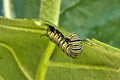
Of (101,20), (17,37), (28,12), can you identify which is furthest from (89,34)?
(17,37)

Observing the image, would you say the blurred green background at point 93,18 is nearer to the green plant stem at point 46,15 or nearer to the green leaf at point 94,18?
the green leaf at point 94,18

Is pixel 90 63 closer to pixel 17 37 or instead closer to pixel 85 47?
pixel 85 47

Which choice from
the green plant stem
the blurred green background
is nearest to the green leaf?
the blurred green background

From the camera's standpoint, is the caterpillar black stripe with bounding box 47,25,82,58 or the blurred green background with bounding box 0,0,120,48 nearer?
the caterpillar black stripe with bounding box 47,25,82,58

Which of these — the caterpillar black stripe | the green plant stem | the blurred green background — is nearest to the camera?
the caterpillar black stripe

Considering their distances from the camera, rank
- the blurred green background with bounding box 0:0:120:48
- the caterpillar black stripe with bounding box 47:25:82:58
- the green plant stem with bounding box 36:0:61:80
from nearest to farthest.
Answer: the caterpillar black stripe with bounding box 47:25:82:58, the green plant stem with bounding box 36:0:61:80, the blurred green background with bounding box 0:0:120:48

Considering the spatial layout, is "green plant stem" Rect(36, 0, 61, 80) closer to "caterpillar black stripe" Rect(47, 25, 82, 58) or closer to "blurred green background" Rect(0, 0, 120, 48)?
"caterpillar black stripe" Rect(47, 25, 82, 58)

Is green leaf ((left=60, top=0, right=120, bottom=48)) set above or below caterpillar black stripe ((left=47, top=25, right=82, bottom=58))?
below

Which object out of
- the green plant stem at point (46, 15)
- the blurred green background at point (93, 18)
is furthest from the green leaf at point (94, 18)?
the green plant stem at point (46, 15)
